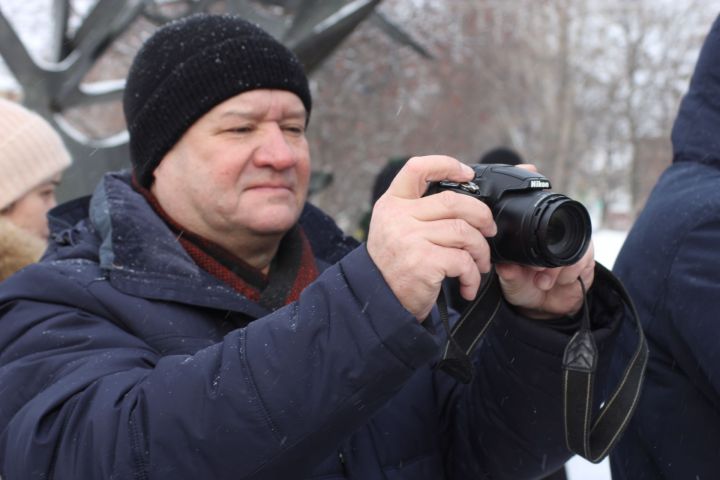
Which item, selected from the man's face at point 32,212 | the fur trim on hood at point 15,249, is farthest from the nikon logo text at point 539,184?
the man's face at point 32,212

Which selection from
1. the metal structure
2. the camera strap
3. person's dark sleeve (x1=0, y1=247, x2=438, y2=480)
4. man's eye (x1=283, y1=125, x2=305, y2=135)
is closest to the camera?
person's dark sleeve (x1=0, y1=247, x2=438, y2=480)

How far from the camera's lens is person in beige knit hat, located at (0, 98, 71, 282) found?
311 cm

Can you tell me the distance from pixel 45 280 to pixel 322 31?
557 centimetres

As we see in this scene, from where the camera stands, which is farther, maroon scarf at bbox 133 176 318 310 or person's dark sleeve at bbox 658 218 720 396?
maroon scarf at bbox 133 176 318 310

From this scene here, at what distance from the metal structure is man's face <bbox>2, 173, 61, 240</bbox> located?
10.7 feet

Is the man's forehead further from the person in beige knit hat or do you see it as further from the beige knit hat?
the beige knit hat

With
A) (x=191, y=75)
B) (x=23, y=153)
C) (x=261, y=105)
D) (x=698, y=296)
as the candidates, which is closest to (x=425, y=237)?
(x=698, y=296)

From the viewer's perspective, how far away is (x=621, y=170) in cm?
3070

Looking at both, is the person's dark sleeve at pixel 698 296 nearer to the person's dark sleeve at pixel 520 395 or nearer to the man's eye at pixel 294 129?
the person's dark sleeve at pixel 520 395

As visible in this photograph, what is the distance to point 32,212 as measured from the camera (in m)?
3.16

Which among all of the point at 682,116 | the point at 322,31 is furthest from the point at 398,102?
the point at 682,116

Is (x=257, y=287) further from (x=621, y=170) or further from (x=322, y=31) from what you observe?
(x=621, y=170)

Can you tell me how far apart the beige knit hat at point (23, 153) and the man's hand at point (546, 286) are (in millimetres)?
2094

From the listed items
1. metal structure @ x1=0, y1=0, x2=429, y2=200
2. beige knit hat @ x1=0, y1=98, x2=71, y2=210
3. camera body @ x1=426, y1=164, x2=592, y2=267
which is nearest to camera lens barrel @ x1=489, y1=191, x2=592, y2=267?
camera body @ x1=426, y1=164, x2=592, y2=267
